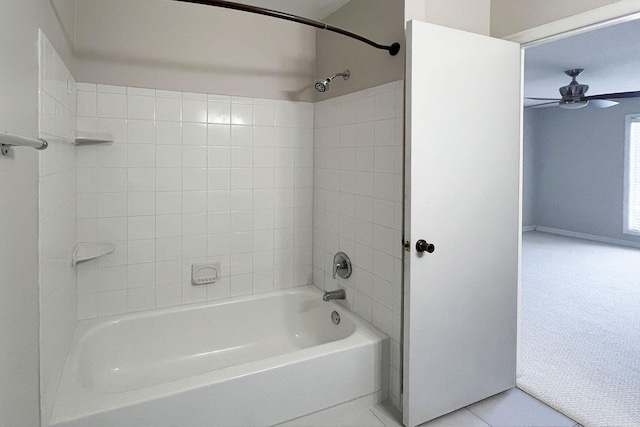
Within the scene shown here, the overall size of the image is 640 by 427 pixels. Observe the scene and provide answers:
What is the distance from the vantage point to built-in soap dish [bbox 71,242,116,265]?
2.07 metres

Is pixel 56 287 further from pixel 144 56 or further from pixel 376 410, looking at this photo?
pixel 376 410

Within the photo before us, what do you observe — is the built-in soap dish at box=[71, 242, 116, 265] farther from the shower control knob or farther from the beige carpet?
the beige carpet

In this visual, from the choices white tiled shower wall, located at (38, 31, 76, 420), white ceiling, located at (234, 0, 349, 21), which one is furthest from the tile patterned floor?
white ceiling, located at (234, 0, 349, 21)

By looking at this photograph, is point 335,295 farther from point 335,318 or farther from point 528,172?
point 528,172

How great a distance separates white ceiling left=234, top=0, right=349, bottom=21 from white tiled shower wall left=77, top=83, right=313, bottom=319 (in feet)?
1.98

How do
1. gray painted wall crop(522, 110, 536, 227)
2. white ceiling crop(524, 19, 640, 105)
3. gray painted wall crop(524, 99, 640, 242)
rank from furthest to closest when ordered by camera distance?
gray painted wall crop(522, 110, 536, 227) < gray painted wall crop(524, 99, 640, 242) < white ceiling crop(524, 19, 640, 105)

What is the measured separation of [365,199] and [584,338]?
206 centimetres

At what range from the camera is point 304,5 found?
2467 mm

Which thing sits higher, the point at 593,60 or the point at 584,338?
the point at 593,60

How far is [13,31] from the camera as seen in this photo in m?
1.03

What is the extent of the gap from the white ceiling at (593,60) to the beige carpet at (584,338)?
7.52 feet

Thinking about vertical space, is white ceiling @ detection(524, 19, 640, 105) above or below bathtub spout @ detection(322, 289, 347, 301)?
above

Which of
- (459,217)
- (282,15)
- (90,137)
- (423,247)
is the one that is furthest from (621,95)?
(90,137)

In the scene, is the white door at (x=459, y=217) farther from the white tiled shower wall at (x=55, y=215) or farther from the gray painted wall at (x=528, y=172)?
the gray painted wall at (x=528, y=172)
